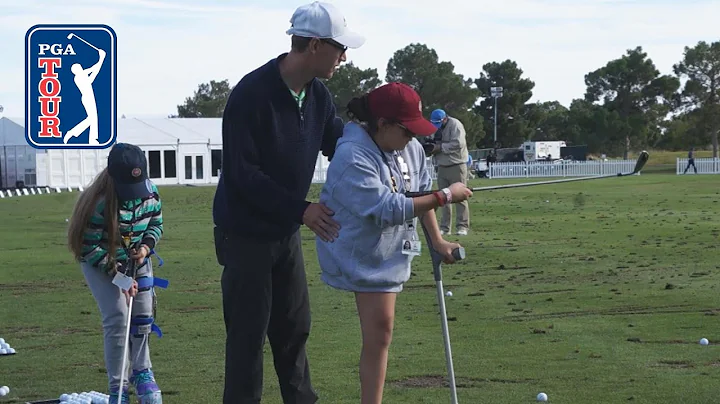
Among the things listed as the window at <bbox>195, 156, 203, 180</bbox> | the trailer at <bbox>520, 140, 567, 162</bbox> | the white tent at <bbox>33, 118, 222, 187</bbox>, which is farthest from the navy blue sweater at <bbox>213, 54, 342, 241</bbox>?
the trailer at <bbox>520, 140, 567, 162</bbox>

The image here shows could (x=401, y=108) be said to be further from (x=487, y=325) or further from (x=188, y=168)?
(x=188, y=168)

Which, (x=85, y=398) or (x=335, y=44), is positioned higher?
(x=335, y=44)

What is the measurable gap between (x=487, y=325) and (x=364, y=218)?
14.9ft

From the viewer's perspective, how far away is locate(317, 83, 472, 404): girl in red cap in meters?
5.52

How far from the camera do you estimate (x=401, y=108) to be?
219 inches

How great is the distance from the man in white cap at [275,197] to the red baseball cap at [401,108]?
0.28 m

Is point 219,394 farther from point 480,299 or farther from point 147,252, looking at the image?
point 480,299

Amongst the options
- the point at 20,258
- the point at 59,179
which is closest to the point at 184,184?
the point at 59,179

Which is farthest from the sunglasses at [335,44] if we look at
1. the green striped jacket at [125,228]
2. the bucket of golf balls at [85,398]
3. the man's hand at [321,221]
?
the bucket of golf balls at [85,398]

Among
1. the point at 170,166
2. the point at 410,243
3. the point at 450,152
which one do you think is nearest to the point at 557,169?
the point at 170,166

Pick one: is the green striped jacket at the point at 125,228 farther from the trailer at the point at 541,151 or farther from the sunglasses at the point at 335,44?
the trailer at the point at 541,151

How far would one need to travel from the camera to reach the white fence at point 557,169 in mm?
61656

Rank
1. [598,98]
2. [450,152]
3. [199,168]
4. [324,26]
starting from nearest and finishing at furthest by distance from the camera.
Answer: [324,26], [450,152], [199,168], [598,98]

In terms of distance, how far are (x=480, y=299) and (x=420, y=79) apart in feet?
277
